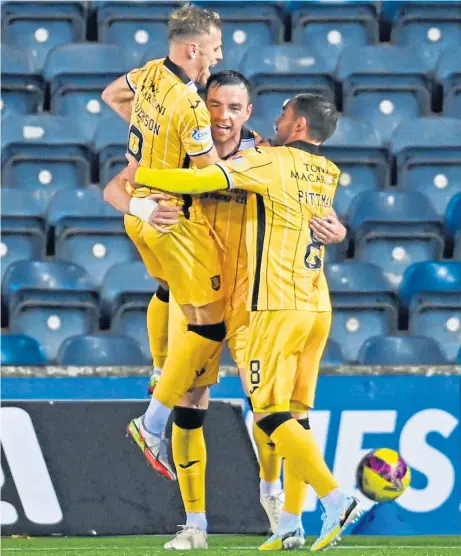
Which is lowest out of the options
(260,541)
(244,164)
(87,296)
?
(260,541)

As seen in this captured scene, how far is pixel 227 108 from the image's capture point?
21.4 feet

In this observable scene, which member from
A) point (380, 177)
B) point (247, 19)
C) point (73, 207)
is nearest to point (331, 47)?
Result: point (247, 19)

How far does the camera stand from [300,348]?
625 centimetres

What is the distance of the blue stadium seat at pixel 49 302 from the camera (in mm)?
8539

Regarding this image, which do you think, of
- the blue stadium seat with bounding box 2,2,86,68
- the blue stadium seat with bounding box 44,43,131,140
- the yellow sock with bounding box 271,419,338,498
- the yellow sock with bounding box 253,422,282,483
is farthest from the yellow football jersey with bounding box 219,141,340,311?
the blue stadium seat with bounding box 2,2,86,68

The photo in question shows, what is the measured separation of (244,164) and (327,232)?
1.71 ft

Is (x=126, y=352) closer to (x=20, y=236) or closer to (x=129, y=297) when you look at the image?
(x=129, y=297)

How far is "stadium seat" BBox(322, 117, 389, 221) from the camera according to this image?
9344 mm

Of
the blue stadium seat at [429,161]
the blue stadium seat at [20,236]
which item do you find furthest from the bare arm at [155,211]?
the blue stadium seat at [429,161]

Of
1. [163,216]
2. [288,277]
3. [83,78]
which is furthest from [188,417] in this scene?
[83,78]

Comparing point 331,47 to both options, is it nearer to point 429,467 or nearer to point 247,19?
point 247,19

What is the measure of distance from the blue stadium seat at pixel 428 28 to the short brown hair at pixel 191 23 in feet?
13.6

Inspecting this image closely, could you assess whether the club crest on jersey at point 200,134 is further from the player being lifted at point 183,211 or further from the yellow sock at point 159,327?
the yellow sock at point 159,327

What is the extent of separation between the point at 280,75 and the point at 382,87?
0.73 m
